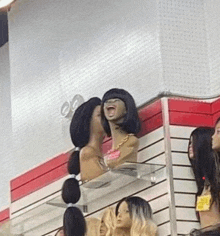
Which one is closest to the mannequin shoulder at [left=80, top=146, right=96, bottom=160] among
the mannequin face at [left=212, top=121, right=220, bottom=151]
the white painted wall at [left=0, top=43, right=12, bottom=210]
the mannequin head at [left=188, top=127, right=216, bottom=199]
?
the mannequin head at [left=188, top=127, right=216, bottom=199]

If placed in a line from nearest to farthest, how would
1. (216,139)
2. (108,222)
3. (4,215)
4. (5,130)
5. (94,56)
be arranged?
1. (216,139)
2. (108,222)
3. (94,56)
4. (4,215)
5. (5,130)

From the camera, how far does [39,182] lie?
6.03 meters

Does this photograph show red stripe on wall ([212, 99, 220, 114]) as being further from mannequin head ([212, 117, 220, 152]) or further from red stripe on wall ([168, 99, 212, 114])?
mannequin head ([212, 117, 220, 152])

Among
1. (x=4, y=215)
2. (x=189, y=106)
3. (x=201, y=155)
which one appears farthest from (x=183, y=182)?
(x=4, y=215)

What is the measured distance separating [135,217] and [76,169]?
74cm

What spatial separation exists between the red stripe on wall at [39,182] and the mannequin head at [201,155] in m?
1.21

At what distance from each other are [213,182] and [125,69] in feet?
3.62

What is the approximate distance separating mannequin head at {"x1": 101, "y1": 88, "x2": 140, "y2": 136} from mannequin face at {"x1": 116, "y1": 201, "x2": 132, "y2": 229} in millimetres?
461

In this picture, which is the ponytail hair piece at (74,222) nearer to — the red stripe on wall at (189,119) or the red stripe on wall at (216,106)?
the red stripe on wall at (189,119)

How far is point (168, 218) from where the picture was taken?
477 centimetres

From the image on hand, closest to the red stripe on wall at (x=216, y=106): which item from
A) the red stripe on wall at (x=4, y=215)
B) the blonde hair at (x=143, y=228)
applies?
the blonde hair at (x=143, y=228)

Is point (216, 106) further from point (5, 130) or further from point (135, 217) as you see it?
point (5, 130)

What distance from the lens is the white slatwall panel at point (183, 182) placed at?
478 centimetres

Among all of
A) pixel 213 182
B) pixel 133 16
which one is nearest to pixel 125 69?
pixel 133 16
